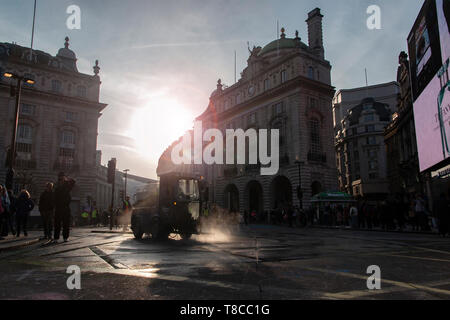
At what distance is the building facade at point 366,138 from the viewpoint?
6975 cm

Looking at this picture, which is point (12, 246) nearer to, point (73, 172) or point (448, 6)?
point (448, 6)

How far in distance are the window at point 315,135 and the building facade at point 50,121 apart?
28951 mm

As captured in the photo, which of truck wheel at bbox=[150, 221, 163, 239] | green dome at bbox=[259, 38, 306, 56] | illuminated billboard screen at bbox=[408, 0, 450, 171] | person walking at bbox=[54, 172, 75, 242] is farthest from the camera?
green dome at bbox=[259, 38, 306, 56]

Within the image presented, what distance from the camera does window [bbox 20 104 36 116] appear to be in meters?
42.2

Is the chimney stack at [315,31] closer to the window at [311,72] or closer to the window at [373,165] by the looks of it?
the window at [311,72]

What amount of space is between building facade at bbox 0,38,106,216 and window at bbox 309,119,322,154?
29.0m

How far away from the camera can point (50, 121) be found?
1719 inches

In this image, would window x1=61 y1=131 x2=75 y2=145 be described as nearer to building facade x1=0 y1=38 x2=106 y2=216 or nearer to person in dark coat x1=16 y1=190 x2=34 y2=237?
building facade x1=0 y1=38 x2=106 y2=216

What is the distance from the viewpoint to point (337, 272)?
14.2 ft

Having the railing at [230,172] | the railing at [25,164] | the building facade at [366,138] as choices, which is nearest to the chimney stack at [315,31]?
the railing at [230,172]

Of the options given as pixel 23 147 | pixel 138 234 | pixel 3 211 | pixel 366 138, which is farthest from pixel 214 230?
pixel 366 138
